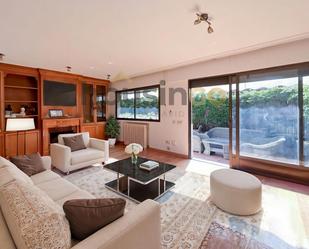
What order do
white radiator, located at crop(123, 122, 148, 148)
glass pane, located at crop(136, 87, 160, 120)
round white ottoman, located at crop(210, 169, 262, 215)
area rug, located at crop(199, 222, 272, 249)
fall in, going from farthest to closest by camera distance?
1. white radiator, located at crop(123, 122, 148, 148)
2. glass pane, located at crop(136, 87, 160, 120)
3. round white ottoman, located at crop(210, 169, 262, 215)
4. area rug, located at crop(199, 222, 272, 249)

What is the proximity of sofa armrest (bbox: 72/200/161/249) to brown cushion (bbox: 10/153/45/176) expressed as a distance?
6.15 feet

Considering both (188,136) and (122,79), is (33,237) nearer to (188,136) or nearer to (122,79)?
A: (188,136)

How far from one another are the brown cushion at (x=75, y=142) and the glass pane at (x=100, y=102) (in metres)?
2.63

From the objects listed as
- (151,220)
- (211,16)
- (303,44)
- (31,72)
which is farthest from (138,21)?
(31,72)

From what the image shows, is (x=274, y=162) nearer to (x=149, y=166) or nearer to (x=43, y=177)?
(x=149, y=166)

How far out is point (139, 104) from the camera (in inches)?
234

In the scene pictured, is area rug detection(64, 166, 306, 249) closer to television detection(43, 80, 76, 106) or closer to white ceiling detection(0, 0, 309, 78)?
white ceiling detection(0, 0, 309, 78)

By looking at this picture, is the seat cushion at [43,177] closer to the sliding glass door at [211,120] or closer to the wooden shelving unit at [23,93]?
the wooden shelving unit at [23,93]

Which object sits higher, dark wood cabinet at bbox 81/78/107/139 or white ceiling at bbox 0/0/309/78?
white ceiling at bbox 0/0/309/78

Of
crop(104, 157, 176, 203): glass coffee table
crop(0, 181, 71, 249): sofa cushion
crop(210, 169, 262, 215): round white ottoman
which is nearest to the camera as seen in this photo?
crop(0, 181, 71, 249): sofa cushion

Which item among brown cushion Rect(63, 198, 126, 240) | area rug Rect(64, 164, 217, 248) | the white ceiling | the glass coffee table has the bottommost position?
area rug Rect(64, 164, 217, 248)

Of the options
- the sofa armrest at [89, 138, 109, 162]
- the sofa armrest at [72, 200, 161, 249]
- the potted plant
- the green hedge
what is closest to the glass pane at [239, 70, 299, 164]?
the green hedge

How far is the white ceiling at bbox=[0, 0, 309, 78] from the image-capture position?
1.94 m

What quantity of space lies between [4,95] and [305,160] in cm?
690
